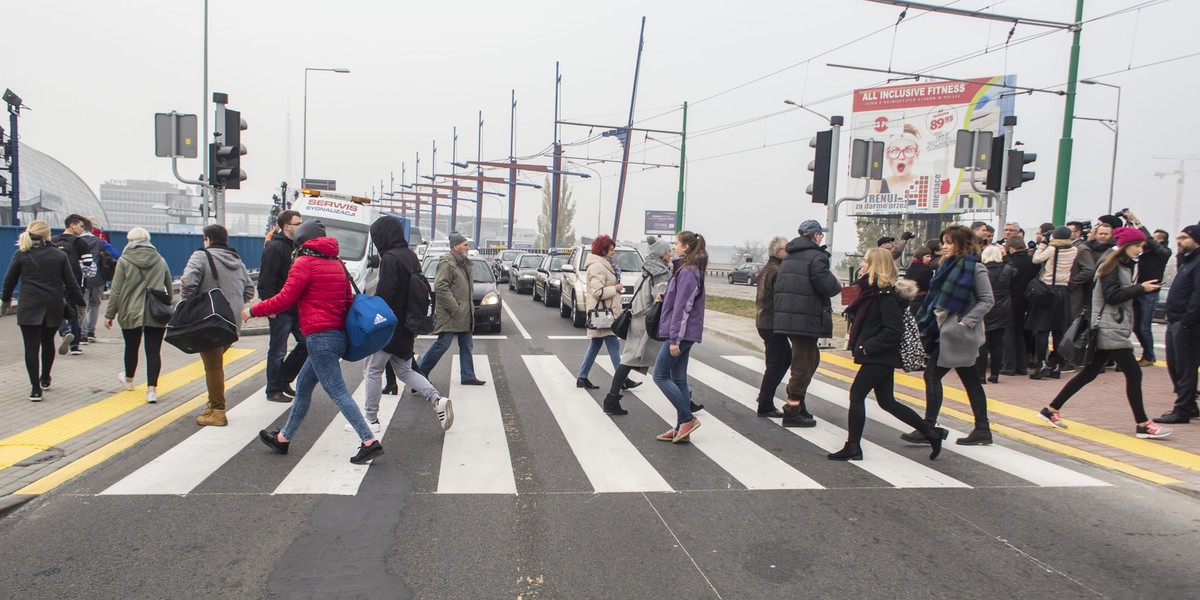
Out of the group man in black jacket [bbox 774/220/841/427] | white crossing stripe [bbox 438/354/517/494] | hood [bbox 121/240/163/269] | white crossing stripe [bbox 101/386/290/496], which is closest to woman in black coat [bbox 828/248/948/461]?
man in black jacket [bbox 774/220/841/427]

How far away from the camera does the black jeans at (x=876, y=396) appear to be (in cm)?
581

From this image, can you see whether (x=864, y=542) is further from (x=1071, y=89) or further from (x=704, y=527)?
(x=1071, y=89)

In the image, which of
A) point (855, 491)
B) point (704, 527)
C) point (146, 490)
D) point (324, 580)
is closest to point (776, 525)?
point (704, 527)

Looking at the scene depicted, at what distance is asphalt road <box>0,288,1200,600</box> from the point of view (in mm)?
3676

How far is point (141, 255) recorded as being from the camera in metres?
7.23

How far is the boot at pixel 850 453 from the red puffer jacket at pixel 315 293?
3.83 m

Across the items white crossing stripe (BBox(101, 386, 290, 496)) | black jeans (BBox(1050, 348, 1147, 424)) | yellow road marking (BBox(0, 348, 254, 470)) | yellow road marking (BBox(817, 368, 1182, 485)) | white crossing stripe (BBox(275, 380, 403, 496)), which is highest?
black jeans (BBox(1050, 348, 1147, 424))

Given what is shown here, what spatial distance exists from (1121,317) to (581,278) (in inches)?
399

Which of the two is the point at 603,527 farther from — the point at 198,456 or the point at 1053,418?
the point at 1053,418

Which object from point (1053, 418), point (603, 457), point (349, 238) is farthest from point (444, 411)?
point (349, 238)

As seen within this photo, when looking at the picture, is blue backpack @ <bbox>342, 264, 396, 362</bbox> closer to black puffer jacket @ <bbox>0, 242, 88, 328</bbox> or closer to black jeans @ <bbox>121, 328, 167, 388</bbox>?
black jeans @ <bbox>121, 328, 167, 388</bbox>

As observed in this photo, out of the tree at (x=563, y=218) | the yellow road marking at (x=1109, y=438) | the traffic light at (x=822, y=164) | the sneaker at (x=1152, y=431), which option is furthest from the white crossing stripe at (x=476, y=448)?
the tree at (x=563, y=218)

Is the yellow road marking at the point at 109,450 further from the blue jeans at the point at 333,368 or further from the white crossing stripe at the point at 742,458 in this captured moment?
the white crossing stripe at the point at 742,458

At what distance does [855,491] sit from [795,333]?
1.99 metres
